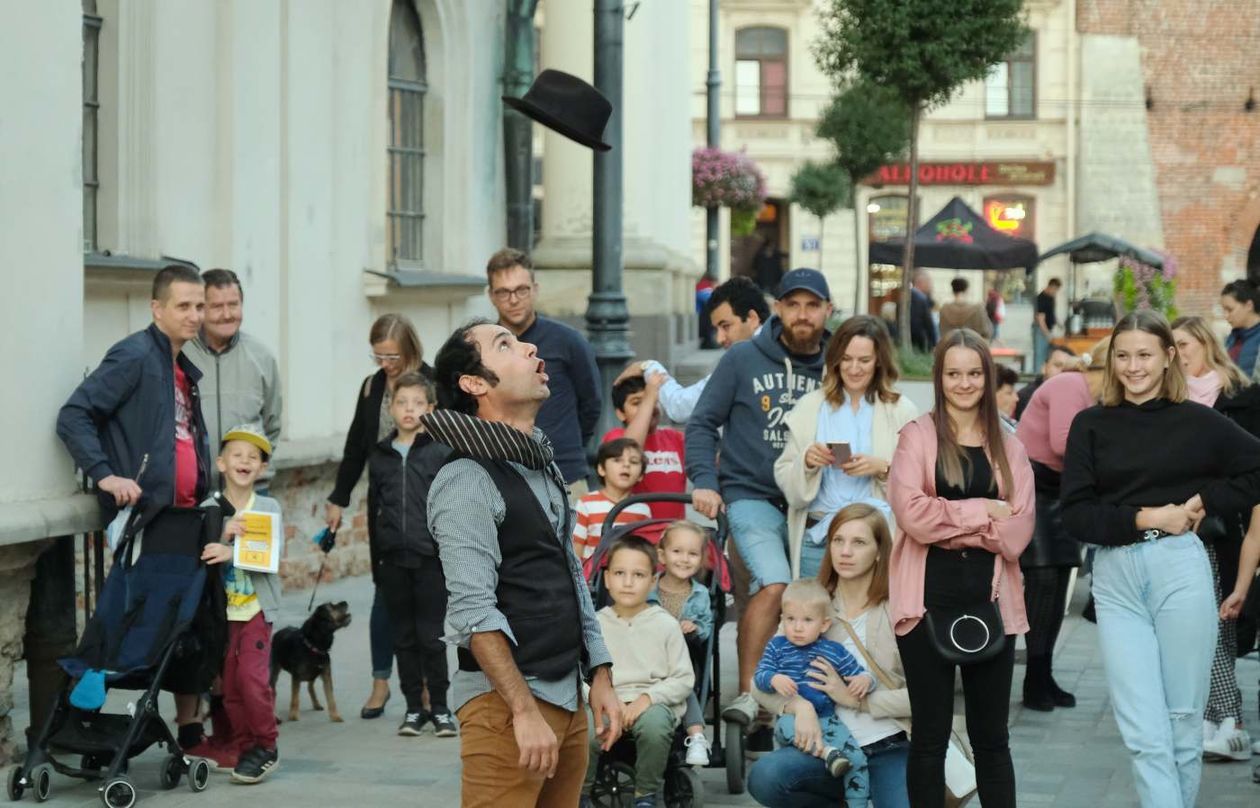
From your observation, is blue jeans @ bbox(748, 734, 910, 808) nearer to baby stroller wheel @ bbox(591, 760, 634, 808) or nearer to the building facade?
baby stroller wheel @ bbox(591, 760, 634, 808)

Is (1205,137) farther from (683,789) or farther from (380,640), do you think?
(683,789)

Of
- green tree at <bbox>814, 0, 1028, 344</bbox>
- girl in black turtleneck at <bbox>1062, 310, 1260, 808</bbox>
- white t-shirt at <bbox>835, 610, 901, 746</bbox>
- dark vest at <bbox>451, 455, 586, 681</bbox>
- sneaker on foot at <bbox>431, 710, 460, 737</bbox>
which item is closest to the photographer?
dark vest at <bbox>451, 455, 586, 681</bbox>

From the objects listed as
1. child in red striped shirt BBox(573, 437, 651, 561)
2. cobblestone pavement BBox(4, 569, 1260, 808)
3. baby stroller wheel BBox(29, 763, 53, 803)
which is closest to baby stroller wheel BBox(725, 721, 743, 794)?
cobblestone pavement BBox(4, 569, 1260, 808)

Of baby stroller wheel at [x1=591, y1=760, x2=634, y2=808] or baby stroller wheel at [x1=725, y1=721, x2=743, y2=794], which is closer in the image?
baby stroller wheel at [x1=591, y1=760, x2=634, y2=808]

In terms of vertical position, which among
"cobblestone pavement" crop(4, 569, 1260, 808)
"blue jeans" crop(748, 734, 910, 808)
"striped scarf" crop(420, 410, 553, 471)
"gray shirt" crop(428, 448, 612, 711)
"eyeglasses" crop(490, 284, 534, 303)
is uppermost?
"eyeglasses" crop(490, 284, 534, 303)

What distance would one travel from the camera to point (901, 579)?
6805 millimetres

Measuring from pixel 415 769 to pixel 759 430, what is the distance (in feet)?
6.50

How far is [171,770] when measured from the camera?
802cm

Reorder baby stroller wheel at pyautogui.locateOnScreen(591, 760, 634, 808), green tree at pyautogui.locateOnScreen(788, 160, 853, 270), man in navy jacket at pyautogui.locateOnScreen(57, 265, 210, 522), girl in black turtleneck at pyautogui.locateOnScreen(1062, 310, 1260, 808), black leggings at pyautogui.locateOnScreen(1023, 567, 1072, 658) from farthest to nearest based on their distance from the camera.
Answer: green tree at pyautogui.locateOnScreen(788, 160, 853, 270) < black leggings at pyautogui.locateOnScreen(1023, 567, 1072, 658) < man in navy jacket at pyautogui.locateOnScreen(57, 265, 210, 522) < baby stroller wheel at pyautogui.locateOnScreen(591, 760, 634, 808) < girl in black turtleneck at pyautogui.locateOnScreen(1062, 310, 1260, 808)

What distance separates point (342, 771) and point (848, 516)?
8.21ft

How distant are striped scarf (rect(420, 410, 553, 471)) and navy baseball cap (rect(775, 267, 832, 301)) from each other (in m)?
3.82

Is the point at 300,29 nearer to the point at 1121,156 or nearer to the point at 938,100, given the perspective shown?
the point at 938,100

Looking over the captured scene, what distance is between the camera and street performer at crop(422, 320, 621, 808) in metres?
4.71

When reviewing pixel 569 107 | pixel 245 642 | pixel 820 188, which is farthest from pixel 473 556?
pixel 820 188
